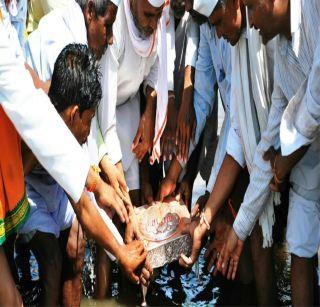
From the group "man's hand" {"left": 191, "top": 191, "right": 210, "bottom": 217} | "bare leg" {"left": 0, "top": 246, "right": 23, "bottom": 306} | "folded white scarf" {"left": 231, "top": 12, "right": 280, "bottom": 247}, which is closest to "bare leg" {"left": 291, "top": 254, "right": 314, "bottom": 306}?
"folded white scarf" {"left": 231, "top": 12, "right": 280, "bottom": 247}

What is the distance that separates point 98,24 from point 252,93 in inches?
36.4

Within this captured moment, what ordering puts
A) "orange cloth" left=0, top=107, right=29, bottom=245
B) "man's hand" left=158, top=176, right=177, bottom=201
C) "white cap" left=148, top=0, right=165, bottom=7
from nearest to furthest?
"orange cloth" left=0, top=107, right=29, bottom=245
"white cap" left=148, top=0, right=165, bottom=7
"man's hand" left=158, top=176, right=177, bottom=201

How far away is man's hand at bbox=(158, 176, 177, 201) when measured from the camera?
4902mm

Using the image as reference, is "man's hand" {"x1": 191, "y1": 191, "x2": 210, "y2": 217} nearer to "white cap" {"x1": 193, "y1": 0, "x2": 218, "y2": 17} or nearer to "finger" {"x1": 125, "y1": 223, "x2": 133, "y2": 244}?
"finger" {"x1": 125, "y1": 223, "x2": 133, "y2": 244}

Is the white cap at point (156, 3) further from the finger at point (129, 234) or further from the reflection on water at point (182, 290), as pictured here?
the reflection on water at point (182, 290)

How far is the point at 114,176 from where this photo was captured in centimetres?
465

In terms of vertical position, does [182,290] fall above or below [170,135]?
below

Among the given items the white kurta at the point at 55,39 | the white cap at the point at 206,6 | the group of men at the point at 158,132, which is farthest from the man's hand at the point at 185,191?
the white cap at the point at 206,6

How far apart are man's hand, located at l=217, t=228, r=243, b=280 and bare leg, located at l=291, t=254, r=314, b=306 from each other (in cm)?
36

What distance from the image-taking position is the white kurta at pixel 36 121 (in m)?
3.11

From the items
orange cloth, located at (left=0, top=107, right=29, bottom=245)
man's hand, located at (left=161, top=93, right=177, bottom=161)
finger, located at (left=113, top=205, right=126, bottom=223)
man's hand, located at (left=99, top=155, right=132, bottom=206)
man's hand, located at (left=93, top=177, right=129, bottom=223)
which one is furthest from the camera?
man's hand, located at (left=161, top=93, right=177, bottom=161)

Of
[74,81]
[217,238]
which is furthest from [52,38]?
[217,238]

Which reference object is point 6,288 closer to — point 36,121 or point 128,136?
point 36,121

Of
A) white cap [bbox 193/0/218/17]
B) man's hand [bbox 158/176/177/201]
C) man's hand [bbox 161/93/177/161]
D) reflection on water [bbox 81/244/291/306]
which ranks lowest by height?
reflection on water [bbox 81/244/291/306]
